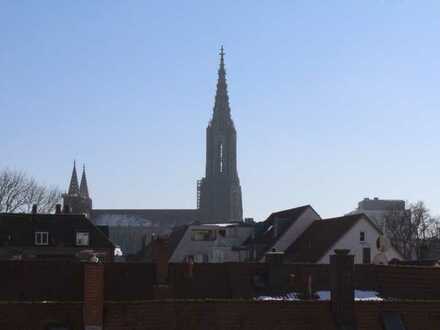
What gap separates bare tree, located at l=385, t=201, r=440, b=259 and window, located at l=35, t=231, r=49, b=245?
142 ft

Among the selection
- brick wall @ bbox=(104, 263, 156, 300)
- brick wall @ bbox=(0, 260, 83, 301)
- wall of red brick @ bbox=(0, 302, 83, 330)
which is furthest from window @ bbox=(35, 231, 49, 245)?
wall of red brick @ bbox=(0, 302, 83, 330)

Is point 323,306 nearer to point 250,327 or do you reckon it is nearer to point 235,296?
point 250,327

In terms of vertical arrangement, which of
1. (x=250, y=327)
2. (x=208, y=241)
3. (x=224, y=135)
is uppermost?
(x=224, y=135)

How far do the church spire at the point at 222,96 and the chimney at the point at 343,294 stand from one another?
15278cm

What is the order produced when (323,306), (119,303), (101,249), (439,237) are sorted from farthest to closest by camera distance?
(439,237)
(101,249)
(323,306)
(119,303)

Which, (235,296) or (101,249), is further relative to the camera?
(101,249)

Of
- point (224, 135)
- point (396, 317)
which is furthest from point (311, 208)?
point (224, 135)

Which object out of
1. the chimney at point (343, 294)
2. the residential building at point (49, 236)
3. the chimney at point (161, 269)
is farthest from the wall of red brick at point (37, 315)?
the residential building at point (49, 236)

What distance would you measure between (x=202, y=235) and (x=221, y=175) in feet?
326

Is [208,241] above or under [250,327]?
above

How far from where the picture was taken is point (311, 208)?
66.6 metres

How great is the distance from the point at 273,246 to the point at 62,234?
2085 cm

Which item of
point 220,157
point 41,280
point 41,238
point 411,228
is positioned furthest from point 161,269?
point 220,157

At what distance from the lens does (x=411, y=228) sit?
3903 inches
